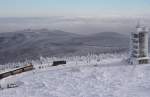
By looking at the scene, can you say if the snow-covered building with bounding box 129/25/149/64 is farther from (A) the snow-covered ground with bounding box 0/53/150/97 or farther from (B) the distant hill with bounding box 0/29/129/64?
(B) the distant hill with bounding box 0/29/129/64

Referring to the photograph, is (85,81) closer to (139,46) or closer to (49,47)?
(139,46)

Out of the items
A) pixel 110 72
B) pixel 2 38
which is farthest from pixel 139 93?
pixel 2 38

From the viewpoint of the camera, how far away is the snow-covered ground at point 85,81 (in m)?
35.4

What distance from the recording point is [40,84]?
39.9m

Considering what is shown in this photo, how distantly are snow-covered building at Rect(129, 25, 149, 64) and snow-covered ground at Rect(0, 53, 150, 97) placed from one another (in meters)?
2.23

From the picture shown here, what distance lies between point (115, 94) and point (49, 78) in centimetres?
1321

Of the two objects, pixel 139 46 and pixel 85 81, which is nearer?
pixel 85 81

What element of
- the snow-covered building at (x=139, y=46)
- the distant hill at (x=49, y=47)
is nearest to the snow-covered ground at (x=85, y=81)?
the snow-covered building at (x=139, y=46)

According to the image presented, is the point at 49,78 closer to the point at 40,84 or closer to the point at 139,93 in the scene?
the point at 40,84

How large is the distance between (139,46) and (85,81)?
15998 millimetres

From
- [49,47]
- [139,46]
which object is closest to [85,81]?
[139,46]

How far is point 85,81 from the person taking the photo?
4119 centimetres

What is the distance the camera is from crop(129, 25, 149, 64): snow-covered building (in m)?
50.7

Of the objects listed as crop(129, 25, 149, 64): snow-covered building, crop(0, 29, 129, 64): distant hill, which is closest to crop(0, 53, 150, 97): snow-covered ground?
crop(129, 25, 149, 64): snow-covered building
